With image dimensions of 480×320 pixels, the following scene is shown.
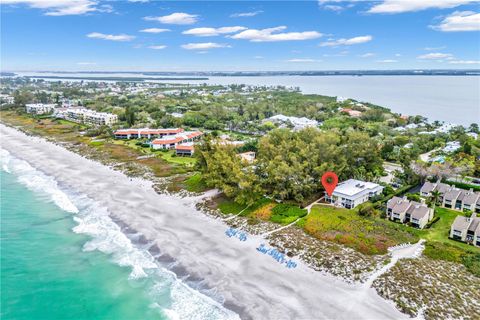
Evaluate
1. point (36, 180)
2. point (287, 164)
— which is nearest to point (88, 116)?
point (36, 180)

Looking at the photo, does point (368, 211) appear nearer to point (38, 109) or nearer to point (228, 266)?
point (228, 266)

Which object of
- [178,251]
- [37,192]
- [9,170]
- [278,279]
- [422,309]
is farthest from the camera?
[9,170]

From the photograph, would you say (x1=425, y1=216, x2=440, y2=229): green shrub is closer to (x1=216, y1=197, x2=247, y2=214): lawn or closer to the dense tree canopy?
the dense tree canopy

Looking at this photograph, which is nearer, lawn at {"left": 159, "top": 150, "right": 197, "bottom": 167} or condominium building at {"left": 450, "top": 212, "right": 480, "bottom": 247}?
condominium building at {"left": 450, "top": 212, "right": 480, "bottom": 247}

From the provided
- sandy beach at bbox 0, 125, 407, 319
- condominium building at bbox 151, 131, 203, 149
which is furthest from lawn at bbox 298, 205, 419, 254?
condominium building at bbox 151, 131, 203, 149

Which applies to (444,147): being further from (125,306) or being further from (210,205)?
(125,306)

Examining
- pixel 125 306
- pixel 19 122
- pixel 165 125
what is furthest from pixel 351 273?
pixel 19 122
